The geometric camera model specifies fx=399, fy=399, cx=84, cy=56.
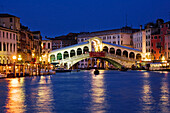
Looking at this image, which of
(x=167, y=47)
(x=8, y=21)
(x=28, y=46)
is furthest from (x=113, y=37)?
(x=8, y=21)

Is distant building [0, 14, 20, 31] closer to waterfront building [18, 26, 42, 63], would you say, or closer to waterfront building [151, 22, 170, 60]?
waterfront building [18, 26, 42, 63]

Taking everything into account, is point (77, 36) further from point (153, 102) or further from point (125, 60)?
point (153, 102)

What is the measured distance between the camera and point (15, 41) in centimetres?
5959

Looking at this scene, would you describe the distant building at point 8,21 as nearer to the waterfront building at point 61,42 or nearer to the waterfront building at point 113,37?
the waterfront building at point 113,37

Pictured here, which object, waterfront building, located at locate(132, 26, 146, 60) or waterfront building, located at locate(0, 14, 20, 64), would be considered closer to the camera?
waterfront building, located at locate(0, 14, 20, 64)

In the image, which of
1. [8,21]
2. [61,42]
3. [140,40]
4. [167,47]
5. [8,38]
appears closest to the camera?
[8,38]

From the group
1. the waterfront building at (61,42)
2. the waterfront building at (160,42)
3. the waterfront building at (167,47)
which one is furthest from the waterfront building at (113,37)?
the waterfront building at (167,47)

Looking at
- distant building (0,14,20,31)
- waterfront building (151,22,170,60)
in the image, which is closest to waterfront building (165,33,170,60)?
waterfront building (151,22,170,60)

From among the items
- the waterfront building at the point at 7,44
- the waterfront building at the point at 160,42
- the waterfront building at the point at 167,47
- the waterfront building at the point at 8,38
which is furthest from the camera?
the waterfront building at the point at 160,42

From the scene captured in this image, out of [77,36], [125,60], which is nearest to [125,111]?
[125,60]

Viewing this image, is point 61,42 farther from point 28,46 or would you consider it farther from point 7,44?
point 7,44

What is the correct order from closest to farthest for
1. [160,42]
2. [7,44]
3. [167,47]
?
[7,44]
[167,47]
[160,42]

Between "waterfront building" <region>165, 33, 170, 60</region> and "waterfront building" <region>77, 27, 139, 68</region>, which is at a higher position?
"waterfront building" <region>77, 27, 139, 68</region>

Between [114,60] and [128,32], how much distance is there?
77.3 feet
